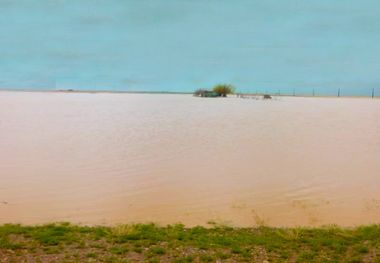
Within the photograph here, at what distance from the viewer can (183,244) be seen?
6363 mm

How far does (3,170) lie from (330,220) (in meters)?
10.1

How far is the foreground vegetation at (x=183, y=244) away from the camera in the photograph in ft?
19.0

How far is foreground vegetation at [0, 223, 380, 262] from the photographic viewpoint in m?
5.80

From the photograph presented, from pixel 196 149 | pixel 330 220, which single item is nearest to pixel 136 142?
pixel 196 149

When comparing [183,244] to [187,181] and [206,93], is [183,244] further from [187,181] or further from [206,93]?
[206,93]

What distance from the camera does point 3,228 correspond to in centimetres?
717

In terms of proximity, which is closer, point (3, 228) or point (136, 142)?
point (3, 228)

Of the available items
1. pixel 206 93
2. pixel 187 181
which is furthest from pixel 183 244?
pixel 206 93

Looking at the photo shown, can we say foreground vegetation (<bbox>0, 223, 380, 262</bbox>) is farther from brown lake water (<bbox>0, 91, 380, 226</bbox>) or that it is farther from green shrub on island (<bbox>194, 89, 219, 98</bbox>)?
green shrub on island (<bbox>194, 89, 219, 98</bbox>)

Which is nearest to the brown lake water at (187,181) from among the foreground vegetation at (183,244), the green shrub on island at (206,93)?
the foreground vegetation at (183,244)

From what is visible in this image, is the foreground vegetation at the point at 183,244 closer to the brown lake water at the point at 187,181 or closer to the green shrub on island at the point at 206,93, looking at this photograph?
the brown lake water at the point at 187,181

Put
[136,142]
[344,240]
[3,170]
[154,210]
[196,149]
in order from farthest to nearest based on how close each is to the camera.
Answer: [136,142] → [196,149] → [3,170] → [154,210] → [344,240]

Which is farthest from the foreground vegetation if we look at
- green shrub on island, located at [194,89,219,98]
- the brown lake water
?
green shrub on island, located at [194,89,219,98]

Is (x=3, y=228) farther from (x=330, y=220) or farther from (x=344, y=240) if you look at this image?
(x=330, y=220)
